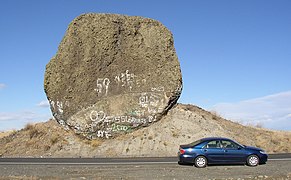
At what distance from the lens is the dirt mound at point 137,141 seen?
28.1 metres

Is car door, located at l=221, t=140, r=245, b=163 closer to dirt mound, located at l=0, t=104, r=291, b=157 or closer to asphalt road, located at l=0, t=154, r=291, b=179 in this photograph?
asphalt road, located at l=0, t=154, r=291, b=179

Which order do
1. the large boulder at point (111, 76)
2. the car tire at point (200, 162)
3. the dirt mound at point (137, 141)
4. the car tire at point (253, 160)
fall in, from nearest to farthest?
the car tire at point (200, 162) → the car tire at point (253, 160) → the dirt mound at point (137, 141) → the large boulder at point (111, 76)

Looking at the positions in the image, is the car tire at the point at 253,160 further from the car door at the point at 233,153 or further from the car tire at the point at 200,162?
the car tire at the point at 200,162

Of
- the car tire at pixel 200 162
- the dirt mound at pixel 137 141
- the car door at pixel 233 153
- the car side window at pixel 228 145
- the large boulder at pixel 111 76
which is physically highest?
the large boulder at pixel 111 76

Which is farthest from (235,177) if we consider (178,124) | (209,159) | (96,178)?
(178,124)

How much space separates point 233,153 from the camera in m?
18.7

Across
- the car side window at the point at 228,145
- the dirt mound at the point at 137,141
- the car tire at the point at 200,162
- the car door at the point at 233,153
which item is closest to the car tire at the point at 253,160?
the car door at the point at 233,153

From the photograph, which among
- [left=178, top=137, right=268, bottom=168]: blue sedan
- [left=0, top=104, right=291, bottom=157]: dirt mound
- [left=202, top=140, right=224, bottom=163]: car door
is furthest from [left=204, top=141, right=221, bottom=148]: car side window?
[left=0, top=104, right=291, bottom=157]: dirt mound

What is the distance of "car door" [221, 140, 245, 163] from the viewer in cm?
1862

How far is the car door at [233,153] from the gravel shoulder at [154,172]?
365 mm

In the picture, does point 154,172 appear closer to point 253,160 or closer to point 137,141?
point 253,160

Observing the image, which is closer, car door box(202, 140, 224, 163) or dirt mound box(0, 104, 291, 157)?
car door box(202, 140, 224, 163)

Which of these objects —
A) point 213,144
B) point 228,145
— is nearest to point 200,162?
point 213,144

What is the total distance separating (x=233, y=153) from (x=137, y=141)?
1118cm
